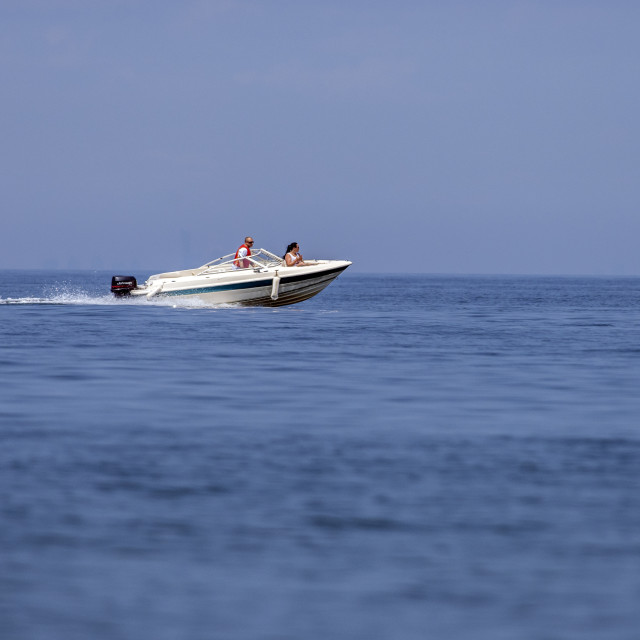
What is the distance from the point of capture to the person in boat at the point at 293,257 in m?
36.2

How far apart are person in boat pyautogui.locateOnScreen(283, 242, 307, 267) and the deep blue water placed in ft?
55.3

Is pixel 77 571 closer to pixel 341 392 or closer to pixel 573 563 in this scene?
pixel 573 563

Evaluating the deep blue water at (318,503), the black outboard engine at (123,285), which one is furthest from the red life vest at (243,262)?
the deep blue water at (318,503)

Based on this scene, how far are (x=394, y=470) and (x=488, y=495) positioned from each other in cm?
122

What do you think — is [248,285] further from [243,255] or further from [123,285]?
[123,285]

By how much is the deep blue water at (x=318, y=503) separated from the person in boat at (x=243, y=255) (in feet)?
54.9

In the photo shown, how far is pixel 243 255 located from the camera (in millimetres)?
36375

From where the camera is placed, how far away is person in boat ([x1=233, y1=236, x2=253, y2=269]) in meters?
36.0

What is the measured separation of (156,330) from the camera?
2927 cm

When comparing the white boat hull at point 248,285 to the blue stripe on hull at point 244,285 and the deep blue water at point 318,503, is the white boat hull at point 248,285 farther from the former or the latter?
the deep blue water at point 318,503

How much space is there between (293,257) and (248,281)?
5.79ft

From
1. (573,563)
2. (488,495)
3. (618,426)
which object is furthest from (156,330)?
(573,563)

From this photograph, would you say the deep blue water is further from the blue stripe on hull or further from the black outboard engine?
the black outboard engine

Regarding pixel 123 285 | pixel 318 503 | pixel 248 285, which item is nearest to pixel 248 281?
pixel 248 285
